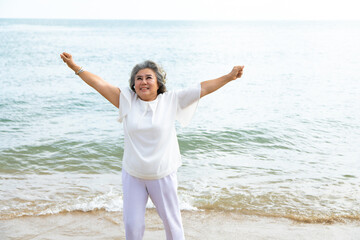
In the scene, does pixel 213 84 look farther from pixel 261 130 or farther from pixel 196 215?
pixel 261 130

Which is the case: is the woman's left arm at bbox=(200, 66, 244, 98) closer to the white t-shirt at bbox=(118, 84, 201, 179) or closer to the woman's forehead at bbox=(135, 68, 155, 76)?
the white t-shirt at bbox=(118, 84, 201, 179)

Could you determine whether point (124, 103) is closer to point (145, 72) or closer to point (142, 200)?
point (145, 72)

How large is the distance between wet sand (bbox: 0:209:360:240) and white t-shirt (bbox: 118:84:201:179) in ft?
5.54

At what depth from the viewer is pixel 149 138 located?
320 cm

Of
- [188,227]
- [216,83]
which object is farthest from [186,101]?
[188,227]

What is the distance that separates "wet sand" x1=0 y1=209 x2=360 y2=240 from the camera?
187 inches

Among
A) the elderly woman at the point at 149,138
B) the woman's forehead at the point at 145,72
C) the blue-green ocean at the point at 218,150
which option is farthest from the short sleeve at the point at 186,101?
the blue-green ocean at the point at 218,150

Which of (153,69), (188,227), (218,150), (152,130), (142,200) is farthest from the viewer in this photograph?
(218,150)

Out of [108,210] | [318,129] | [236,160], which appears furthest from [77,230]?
[318,129]

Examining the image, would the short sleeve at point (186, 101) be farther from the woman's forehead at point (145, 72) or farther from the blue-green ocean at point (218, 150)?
the blue-green ocean at point (218, 150)

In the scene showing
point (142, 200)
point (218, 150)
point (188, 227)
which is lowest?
point (218, 150)

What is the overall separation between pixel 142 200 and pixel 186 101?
0.89 m

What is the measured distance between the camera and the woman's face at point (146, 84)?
3.35m

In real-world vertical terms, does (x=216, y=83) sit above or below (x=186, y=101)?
above
